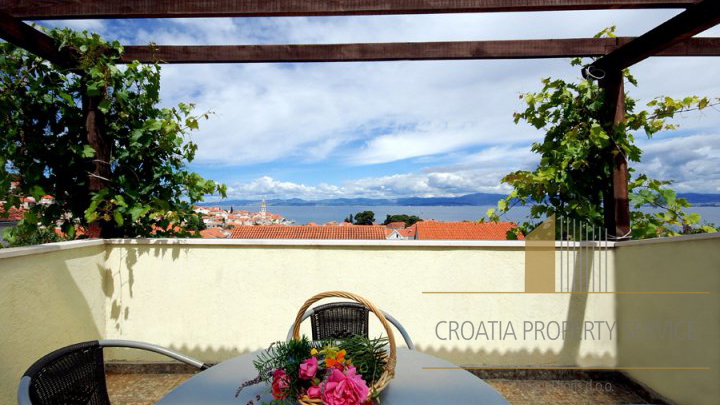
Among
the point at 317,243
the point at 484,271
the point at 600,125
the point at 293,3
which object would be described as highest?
the point at 293,3

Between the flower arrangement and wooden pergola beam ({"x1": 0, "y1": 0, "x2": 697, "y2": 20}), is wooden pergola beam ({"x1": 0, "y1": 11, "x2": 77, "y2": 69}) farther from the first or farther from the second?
→ the flower arrangement

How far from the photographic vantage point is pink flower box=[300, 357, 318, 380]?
42.6 inches

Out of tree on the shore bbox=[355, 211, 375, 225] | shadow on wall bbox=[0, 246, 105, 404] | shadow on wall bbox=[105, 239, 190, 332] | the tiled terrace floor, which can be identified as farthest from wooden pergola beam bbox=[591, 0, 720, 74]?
tree on the shore bbox=[355, 211, 375, 225]

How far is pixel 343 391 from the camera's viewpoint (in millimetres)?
999

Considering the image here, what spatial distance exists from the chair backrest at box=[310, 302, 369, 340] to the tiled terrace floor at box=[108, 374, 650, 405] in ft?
4.22

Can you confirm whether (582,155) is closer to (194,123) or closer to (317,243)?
(317,243)

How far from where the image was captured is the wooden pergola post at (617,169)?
291 cm

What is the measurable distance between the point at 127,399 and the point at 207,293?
2.72ft

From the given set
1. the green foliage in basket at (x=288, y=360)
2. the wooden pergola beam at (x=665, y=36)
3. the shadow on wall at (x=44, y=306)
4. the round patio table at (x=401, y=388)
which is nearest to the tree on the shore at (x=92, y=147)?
the shadow on wall at (x=44, y=306)

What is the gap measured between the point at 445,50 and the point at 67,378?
2.74m

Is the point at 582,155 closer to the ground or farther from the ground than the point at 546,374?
farther from the ground

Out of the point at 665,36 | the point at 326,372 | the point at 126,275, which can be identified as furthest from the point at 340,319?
the point at 665,36

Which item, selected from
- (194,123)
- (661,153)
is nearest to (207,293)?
(194,123)

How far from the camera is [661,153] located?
2.90m
